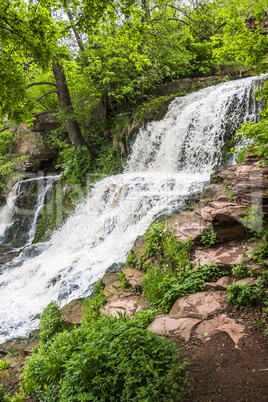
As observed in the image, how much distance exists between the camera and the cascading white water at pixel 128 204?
21.6 ft

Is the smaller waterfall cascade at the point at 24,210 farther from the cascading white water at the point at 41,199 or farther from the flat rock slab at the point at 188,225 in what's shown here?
the flat rock slab at the point at 188,225

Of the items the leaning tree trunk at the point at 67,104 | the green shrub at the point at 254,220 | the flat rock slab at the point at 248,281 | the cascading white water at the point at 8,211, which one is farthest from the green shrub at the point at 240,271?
the cascading white water at the point at 8,211

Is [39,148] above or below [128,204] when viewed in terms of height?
above

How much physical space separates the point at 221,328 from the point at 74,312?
307cm

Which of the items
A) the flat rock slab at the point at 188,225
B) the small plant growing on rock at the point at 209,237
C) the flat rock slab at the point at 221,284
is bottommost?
the flat rock slab at the point at 221,284

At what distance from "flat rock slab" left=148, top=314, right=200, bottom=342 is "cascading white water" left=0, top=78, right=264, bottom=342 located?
2.82m

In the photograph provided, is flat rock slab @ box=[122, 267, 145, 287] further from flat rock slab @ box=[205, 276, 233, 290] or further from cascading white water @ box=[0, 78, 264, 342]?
flat rock slab @ box=[205, 276, 233, 290]

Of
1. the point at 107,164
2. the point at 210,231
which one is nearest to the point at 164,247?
the point at 210,231

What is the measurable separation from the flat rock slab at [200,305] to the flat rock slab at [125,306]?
767 millimetres

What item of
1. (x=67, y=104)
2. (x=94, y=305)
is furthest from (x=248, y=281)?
(x=67, y=104)

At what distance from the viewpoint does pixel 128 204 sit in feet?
26.2

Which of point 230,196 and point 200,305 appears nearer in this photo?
point 200,305

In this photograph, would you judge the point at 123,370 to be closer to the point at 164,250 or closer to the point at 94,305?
the point at 94,305

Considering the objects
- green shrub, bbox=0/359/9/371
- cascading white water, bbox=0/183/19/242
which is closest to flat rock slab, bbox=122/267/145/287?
green shrub, bbox=0/359/9/371
